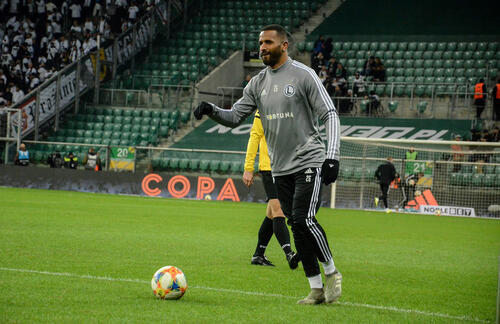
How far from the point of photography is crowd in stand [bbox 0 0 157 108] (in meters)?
35.6

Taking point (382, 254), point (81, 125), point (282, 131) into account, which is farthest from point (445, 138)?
point (282, 131)

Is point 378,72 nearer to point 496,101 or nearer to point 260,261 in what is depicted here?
point 496,101

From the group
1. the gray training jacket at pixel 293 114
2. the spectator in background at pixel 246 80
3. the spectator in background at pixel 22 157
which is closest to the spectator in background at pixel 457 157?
the spectator in background at pixel 246 80

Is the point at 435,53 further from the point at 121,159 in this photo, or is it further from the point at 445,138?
the point at 121,159

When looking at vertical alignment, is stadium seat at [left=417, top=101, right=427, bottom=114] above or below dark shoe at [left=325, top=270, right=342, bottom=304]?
above

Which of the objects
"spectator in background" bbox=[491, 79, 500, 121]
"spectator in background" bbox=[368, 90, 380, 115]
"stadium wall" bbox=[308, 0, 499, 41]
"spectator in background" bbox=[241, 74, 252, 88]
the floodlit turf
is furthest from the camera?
"stadium wall" bbox=[308, 0, 499, 41]

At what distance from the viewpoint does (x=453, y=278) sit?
348 inches

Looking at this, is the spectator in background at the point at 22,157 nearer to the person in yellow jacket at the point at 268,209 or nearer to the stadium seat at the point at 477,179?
the stadium seat at the point at 477,179

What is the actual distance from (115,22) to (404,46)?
46.1 feet

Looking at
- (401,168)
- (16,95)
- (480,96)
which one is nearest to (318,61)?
(480,96)

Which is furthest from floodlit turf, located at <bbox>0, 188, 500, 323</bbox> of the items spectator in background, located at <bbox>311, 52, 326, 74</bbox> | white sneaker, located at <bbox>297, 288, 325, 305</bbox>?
spectator in background, located at <bbox>311, 52, 326, 74</bbox>

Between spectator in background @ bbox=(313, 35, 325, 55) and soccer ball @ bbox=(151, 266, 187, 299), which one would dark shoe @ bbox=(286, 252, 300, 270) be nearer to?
soccer ball @ bbox=(151, 266, 187, 299)

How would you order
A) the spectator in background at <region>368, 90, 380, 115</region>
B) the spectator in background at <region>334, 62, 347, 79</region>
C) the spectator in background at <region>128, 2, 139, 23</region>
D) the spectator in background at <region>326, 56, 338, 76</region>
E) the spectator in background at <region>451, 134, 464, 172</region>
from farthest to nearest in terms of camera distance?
the spectator in background at <region>128, 2, 139, 23</region> < the spectator in background at <region>326, 56, 338, 76</region> < the spectator in background at <region>334, 62, 347, 79</region> < the spectator in background at <region>368, 90, 380, 115</region> < the spectator in background at <region>451, 134, 464, 172</region>

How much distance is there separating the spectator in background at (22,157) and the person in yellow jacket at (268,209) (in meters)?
21.5
